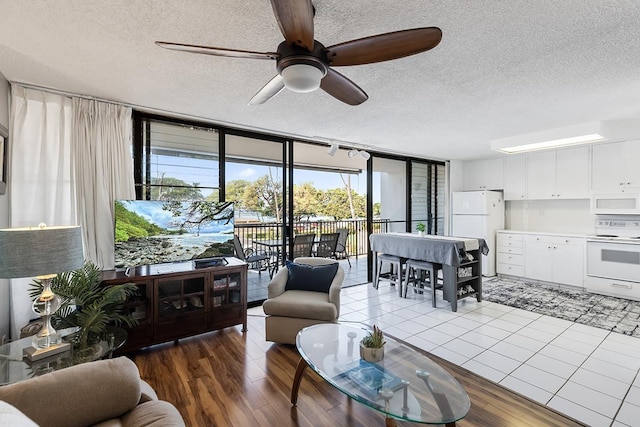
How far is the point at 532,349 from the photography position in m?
2.80

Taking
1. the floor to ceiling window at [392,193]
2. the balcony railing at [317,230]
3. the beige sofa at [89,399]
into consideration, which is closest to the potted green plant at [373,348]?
the beige sofa at [89,399]

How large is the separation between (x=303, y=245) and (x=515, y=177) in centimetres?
432

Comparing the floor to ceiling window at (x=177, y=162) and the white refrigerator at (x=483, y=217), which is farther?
the white refrigerator at (x=483, y=217)

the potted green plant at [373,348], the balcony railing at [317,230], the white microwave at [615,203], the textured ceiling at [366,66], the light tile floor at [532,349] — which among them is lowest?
the light tile floor at [532,349]

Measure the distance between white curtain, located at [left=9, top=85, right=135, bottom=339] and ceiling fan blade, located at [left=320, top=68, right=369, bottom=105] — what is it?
2.32 m

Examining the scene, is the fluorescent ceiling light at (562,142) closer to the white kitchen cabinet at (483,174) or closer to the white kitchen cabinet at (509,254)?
the white kitchen cabinet at (483,174)

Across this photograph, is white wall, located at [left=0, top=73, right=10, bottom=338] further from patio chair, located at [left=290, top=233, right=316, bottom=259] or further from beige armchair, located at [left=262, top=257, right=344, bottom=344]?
patio chair, located at [left=290, top=233, right=316, bottom=259]

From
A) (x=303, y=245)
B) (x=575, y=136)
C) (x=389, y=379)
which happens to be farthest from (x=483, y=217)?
(x=389, y=379)

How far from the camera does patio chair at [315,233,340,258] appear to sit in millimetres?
5430

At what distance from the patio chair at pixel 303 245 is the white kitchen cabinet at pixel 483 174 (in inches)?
152

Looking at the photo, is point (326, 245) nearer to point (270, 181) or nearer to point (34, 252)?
point (270, 181)

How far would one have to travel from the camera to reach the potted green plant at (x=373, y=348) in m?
1.82

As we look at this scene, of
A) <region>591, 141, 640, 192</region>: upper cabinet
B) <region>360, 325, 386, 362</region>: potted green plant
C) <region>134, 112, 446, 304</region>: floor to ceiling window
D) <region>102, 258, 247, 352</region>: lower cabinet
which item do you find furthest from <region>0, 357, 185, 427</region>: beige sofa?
<region>591, 141, 640, 192</region>: upper cabinet

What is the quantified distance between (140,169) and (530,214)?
660 cm
